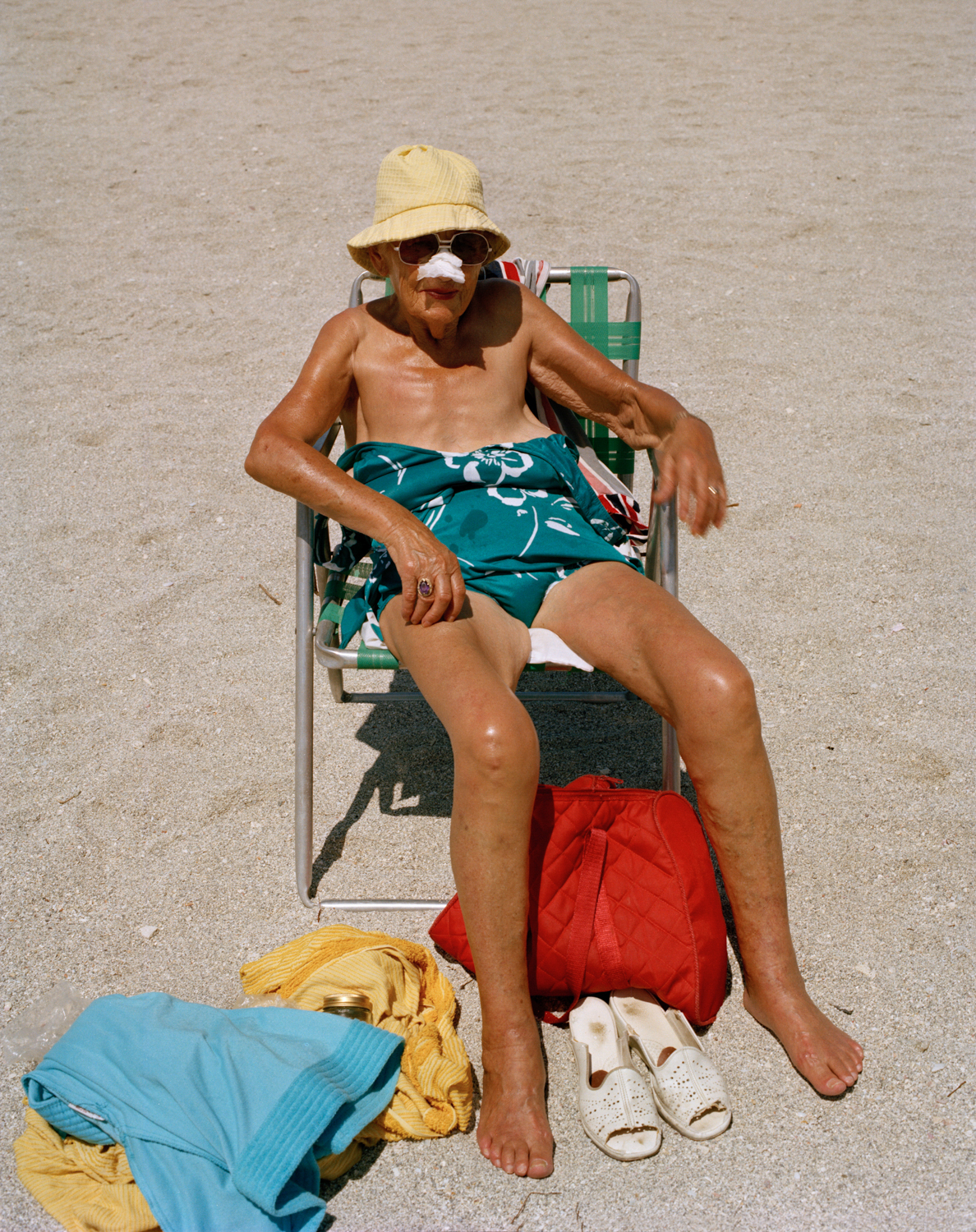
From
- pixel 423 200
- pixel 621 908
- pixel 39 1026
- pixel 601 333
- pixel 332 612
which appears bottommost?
pixel 39 1026

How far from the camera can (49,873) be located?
274cm

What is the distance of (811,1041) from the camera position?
2.16 metres

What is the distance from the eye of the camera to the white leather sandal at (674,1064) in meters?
2.05

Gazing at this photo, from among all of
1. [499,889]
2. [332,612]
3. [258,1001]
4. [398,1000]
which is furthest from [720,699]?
[258,1001]

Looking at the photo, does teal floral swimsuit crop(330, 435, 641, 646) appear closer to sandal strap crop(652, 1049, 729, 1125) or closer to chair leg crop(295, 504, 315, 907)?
chair leg crop(295, 504, 315, 907)

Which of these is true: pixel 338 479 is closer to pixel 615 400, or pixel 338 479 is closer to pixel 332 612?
pixel 332 612

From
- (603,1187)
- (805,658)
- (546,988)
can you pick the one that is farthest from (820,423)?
(603,1187)

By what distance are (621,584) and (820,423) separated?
2706 millimetres

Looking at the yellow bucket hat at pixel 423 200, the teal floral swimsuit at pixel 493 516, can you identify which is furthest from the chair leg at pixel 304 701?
the yellow bucket hat at pixel 423 200

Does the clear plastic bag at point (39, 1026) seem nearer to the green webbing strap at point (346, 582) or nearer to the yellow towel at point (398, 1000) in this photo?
the yellow towel at point (398, 1000)

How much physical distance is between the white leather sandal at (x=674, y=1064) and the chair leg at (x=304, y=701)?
836 millimetres

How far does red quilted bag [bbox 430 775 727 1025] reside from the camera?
7.30ft

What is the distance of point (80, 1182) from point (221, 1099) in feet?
0.98

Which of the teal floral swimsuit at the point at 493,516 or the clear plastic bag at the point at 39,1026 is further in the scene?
the teal floral swimsuit at the point at 493,516
